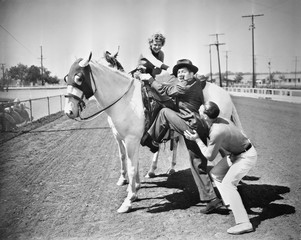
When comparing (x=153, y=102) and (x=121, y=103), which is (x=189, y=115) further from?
(x=121, y=103)

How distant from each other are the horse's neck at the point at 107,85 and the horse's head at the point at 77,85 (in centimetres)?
17

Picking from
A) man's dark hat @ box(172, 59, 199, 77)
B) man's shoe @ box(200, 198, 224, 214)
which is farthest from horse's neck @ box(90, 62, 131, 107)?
man's shoe @ box(200, 198, 224, 214)

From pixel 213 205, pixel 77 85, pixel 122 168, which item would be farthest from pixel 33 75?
pixel 213 205

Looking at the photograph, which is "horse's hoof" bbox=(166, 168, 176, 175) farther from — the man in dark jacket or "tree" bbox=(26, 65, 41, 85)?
"tree" bbox=(26, 65, 41, 85)

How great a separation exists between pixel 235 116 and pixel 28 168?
179 inches

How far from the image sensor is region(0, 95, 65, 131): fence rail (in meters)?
9.96

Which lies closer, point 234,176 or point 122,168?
point 234,176

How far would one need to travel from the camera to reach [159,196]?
457cm

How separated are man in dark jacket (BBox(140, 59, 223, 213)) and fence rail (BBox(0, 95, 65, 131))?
672cm

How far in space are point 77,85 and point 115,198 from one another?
6.34ft

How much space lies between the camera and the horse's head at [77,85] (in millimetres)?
3629

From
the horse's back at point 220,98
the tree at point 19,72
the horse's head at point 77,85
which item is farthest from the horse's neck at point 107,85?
the tree at point 19,72

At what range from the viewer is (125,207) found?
3.90 m

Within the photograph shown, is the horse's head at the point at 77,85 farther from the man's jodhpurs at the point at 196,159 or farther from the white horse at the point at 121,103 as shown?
the man's jodhpurs at the point at 196,159
